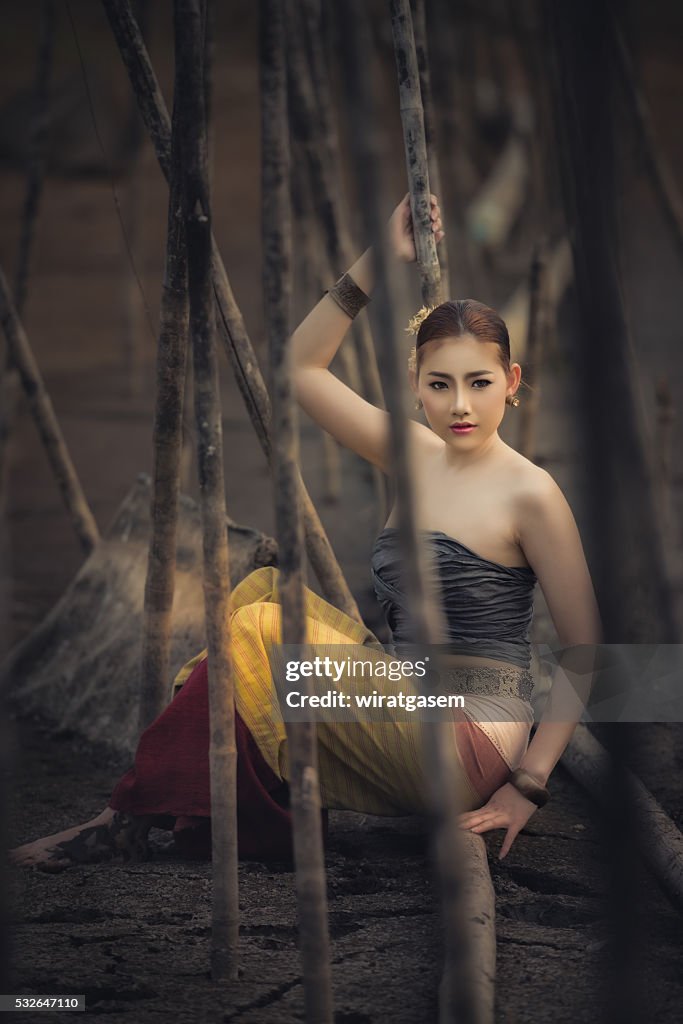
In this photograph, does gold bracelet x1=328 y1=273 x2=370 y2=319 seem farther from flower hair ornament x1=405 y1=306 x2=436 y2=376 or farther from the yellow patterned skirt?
Answer: the yellow patterned skirt

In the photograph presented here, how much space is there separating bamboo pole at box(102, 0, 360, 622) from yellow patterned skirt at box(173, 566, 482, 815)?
7.7 inches

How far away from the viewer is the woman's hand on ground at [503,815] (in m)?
1.52

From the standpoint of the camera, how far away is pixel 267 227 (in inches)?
46.8

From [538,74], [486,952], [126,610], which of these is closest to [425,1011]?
[486,952]

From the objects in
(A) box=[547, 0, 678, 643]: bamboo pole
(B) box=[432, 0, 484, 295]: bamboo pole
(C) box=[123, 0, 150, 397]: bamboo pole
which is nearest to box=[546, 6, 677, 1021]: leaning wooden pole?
(A) box=[547, 0, 678, 643]: bamboo pole

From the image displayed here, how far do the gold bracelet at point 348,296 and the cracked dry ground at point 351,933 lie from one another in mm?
764

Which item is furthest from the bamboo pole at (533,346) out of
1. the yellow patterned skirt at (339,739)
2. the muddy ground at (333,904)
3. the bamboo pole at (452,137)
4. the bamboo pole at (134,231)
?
the bamboo pole at (452,137)

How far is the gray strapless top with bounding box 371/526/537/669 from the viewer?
60.1 inches

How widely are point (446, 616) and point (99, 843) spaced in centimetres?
60

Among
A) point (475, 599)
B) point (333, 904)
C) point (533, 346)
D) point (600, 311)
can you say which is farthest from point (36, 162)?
point (600, 311)

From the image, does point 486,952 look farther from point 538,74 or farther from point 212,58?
point 538,74

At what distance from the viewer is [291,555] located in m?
1.17

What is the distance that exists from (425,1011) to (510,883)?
1.18 feet

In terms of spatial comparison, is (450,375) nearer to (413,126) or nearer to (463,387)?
(463,387)
